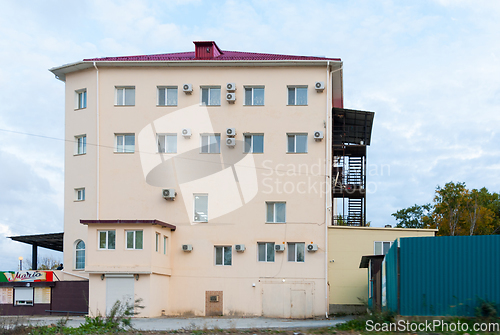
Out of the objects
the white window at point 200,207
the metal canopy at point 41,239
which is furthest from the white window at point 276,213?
the metal canopy at point 41,239

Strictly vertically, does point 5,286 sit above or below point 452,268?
below

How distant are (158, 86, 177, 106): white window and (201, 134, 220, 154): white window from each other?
2.87 metres

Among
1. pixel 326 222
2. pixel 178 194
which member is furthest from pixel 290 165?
pixel 178 194

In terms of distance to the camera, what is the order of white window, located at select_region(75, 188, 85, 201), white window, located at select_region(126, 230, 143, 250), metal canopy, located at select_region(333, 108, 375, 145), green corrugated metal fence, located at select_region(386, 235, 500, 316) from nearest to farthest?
green corrugated metal fence, located at select_region(386, 235, 500, 316) < white window, located at select_region(126, 230, 143, 250) < white window, located at select_region(75, 188, 85, 201) < metal canopy, located at select_region(333, 108, 375, 145)

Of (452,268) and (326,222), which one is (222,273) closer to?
(326,222)

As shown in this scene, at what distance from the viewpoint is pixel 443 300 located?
50.7 feet

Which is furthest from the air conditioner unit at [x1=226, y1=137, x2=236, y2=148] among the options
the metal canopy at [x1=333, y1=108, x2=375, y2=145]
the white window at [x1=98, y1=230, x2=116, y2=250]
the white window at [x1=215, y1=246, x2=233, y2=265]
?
the white window at [x1=98, y1=230, x2=116, y2=250]

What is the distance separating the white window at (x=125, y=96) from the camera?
33625 mm

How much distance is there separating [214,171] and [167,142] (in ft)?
11.0

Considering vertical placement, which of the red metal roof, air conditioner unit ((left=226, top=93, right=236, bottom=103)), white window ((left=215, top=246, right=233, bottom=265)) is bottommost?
white window ((left=215, top=246, right=233, bottom=265))

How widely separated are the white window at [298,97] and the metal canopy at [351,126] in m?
4.01

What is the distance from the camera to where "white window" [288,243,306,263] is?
31.9 metres

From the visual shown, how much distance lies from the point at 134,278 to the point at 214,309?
203 inches

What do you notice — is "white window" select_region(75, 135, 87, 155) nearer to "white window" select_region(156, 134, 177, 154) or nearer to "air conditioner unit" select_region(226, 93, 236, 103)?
"white window" select_region(156, 134, 177, 154)
